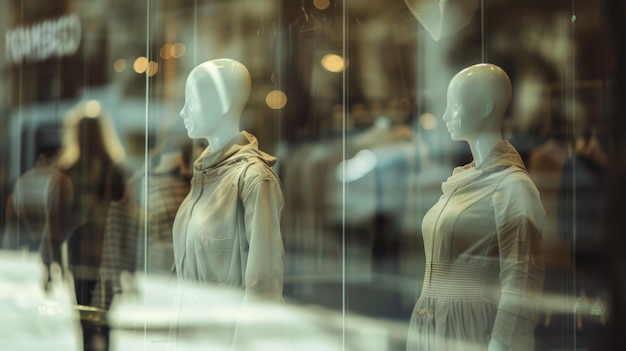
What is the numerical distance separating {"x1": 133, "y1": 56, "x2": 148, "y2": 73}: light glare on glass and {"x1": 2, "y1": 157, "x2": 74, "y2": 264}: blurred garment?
658 millimetres

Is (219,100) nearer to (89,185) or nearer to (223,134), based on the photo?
(223,134)

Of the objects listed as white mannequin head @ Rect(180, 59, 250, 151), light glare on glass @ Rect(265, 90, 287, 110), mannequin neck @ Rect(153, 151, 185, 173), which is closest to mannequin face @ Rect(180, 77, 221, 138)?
white mannequin head @ Rect(180, 59, 250, 151)

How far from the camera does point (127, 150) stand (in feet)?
12.0

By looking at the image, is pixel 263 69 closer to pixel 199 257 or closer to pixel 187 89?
pixel 187 89

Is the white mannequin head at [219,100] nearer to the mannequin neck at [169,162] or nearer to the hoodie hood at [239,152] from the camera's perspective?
the hoodie hood at [239,152]

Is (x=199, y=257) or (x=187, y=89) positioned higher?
(x=187, y=89)

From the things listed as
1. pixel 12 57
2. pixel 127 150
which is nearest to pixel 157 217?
pixel 127 150

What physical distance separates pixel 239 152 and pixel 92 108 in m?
1.32

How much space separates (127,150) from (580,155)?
2072 millimetres

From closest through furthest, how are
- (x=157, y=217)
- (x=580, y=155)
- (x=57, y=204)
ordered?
(x=580, y=155)
(x=157, y=217)
(x=57, y=204)

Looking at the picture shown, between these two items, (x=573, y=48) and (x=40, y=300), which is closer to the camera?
(x=573, y=48)

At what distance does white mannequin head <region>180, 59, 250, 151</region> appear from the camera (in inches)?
109

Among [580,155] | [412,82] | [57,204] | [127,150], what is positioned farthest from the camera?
[57,204]

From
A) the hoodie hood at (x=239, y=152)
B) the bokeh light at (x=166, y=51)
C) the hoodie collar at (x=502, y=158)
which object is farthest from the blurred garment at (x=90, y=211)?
the hoodie collar at (x=502, y=158)
